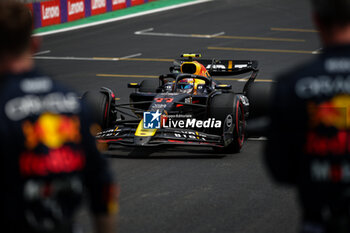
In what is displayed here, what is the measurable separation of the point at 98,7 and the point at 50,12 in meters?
2.70

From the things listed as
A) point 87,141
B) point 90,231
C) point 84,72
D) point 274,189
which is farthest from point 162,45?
point 87,141

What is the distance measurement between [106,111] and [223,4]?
912 inches

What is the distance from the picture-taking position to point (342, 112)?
129 inches

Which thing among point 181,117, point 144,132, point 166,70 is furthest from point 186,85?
point 166,70

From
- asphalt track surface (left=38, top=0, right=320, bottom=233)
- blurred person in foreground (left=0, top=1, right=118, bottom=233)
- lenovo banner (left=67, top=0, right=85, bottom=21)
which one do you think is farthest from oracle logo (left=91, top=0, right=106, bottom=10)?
blurred person in foreground (left=0, top=1, right=118, bottom=233)

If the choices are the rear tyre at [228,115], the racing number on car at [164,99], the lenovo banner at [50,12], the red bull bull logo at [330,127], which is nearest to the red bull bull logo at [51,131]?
the red bull bull logo at [330,127]

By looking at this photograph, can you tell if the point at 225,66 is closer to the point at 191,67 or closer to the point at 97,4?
the point at 191,67

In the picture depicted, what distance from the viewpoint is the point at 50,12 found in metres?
27.2

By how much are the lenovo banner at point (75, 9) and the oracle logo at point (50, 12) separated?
0.59 metres

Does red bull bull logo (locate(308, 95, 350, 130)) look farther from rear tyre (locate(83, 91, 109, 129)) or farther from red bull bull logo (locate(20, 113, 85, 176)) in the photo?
rear tyre (locate(83, 91, 109, 129))

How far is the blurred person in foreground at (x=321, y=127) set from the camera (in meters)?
3.24

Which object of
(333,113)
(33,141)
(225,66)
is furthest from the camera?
(225,66)

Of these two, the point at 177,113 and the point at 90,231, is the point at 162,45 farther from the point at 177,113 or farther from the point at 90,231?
the point at 90,231

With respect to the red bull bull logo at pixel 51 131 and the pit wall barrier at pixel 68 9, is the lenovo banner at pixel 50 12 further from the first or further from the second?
the red bull bull logo at pixel 51 131
